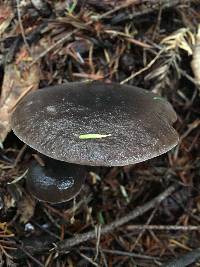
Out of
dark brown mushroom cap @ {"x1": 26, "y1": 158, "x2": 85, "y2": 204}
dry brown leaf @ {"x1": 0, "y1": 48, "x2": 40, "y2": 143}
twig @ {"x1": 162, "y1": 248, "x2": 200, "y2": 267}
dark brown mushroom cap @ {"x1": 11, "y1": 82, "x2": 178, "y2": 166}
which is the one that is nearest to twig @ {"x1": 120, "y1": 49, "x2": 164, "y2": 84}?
dark brown mushroom cap @ {"x1": 11, "y1": 82, "x2": 178, "y2": 166}

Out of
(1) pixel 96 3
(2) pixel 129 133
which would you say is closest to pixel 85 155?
(2) pixel 129 133

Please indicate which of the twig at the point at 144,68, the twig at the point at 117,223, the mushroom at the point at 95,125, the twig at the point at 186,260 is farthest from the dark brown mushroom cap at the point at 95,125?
the twig at the point at 186,260

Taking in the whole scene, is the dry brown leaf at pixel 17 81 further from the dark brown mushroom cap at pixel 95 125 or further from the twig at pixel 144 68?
the twig at pixel 144 68

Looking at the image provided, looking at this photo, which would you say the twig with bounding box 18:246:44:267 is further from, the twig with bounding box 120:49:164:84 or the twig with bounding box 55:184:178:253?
the twig with bounding box 120:49:164:84

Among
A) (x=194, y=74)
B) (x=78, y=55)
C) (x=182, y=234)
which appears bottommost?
(x=182, y=234)

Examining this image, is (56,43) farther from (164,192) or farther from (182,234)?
(182,234)

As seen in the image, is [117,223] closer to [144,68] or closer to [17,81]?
[144,68]

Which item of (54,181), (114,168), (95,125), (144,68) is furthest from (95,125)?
(144,68)
